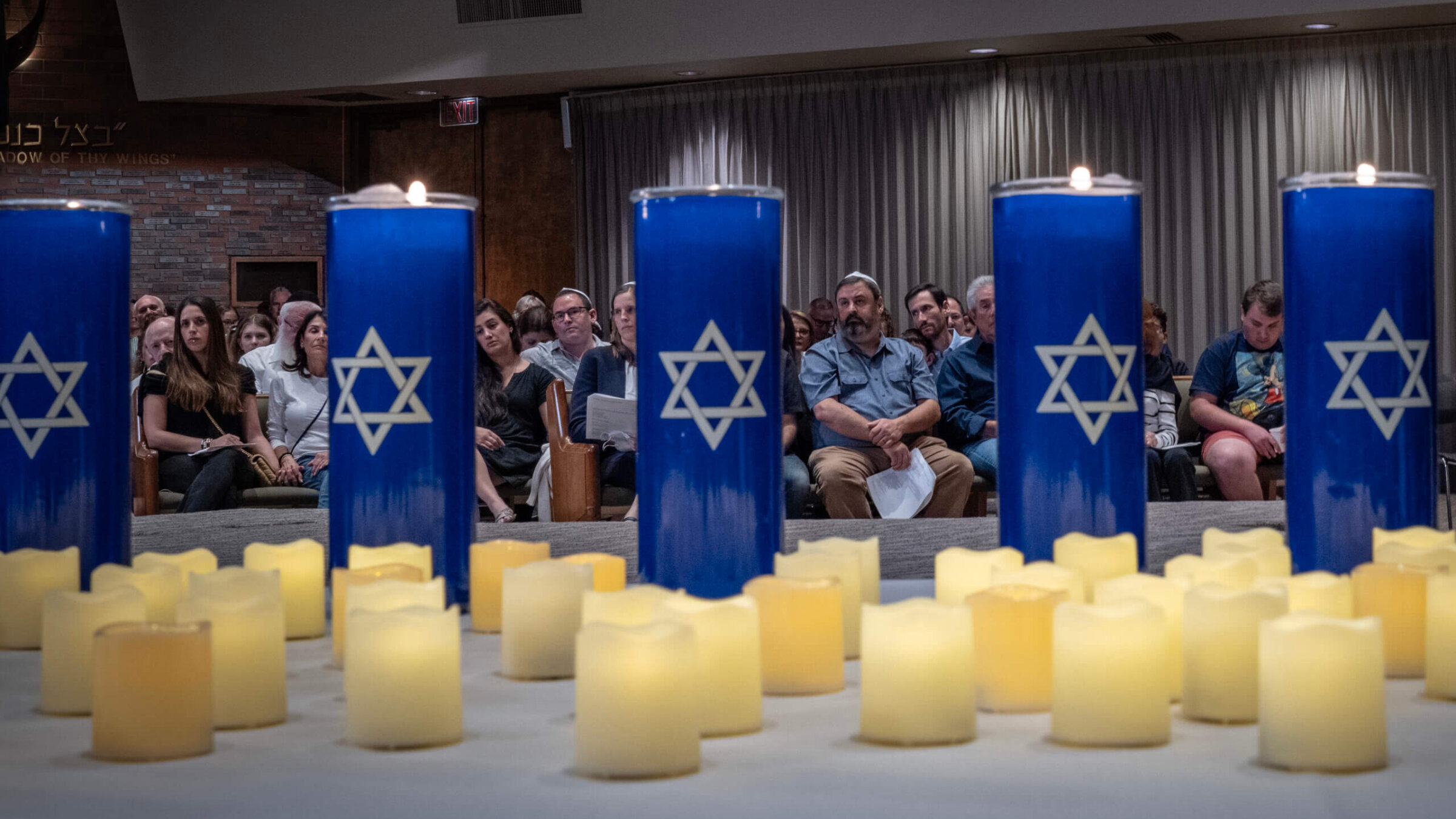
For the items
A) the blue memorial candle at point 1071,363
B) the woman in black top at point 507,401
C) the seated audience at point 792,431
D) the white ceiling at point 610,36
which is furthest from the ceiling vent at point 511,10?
the blue memorial candle at point 1071,363

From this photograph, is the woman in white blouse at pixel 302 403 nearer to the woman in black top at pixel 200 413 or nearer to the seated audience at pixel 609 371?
the woman in black top at pixel 200 413

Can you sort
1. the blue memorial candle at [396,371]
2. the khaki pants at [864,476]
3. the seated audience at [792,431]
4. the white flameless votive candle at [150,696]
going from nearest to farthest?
the white flameless votive candle at [150,696]
the blue memorial candle at [396,371]
the seated audience at [792,431]
the khaki pants at [864,476]

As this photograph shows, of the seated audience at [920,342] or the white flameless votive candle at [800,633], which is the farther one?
the seated audience at [920,342]

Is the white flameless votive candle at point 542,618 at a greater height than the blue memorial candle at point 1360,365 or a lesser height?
lesser

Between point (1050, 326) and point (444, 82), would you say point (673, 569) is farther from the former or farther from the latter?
point (444, 82)

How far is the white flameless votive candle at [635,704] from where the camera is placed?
0.67m

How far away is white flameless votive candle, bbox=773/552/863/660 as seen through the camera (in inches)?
38.4

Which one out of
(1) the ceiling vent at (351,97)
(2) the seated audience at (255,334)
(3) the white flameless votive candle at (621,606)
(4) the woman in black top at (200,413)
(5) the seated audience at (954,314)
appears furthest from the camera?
(1) the ceiling vent at (351,97)

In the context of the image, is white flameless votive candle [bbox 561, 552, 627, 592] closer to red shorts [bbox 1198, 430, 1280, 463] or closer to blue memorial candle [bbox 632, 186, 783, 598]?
blue memorial candle [bbox 632, 186, 783, 598]

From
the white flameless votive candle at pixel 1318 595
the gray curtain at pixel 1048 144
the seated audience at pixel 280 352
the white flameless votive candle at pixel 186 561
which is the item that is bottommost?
the white flameless votive candle at pixel 1318 595

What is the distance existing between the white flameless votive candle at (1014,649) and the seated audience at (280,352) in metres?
4.92

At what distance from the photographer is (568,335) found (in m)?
6.45

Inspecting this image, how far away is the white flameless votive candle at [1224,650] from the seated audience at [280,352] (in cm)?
499

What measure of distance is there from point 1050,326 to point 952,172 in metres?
8.39
